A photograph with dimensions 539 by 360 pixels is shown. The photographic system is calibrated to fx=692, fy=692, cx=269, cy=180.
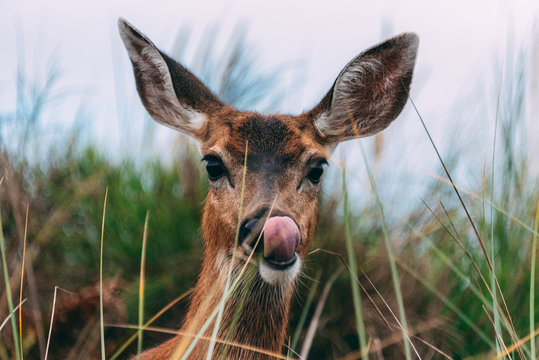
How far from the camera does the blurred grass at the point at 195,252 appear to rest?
13.3ft

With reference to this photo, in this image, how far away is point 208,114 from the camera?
12.6 ft

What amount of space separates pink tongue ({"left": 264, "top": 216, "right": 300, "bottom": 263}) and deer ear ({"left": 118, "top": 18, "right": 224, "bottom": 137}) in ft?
4.15

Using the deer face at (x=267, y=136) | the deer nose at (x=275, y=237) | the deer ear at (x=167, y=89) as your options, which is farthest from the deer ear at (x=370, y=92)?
the deer nose at (x=275, y=237)

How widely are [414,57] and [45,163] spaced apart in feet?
9.35

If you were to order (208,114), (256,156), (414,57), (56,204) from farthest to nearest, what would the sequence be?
(56,204) → (208,114) → (414,57) → (256,156)

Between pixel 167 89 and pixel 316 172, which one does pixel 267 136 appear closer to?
pixel 316 172

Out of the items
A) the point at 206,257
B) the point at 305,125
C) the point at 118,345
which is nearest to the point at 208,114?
the point at 305,125

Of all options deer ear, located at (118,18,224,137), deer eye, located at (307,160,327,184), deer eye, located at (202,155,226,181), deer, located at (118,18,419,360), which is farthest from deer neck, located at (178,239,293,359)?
deer ear, located at (118,18,224,137)

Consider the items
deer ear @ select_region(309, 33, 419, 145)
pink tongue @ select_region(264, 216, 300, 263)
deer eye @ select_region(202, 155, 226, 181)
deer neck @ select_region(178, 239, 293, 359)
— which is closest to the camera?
pink tongue @ select_region(264, 216, 300, 263)

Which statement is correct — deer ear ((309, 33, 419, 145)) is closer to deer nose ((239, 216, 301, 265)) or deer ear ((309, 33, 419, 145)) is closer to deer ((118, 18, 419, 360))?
deer ((118, 18, 419, 360))

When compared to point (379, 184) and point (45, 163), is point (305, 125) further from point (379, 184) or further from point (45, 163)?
point (45, 163)

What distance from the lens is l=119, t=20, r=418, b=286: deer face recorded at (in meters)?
2.90

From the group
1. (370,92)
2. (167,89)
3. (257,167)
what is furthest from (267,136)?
(370,92)

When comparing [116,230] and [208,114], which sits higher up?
[208,114]
